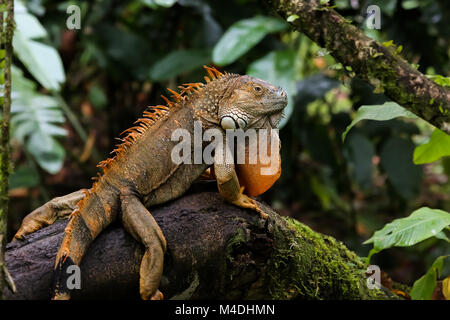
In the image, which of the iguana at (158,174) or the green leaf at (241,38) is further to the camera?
the green leaf at (241,38)

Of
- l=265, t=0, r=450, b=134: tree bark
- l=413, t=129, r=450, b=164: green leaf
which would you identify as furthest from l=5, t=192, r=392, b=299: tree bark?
l=265, t=0, r=450, b=134: tree bark

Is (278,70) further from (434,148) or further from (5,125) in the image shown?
(5,125)

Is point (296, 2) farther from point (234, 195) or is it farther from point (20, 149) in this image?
point (20, 149)

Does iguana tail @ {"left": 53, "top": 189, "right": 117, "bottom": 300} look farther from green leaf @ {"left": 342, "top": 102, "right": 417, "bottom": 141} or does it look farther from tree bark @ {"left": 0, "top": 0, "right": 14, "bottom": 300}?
green leaf @ {"left": 342, "top": 102, "right": 417, "bottom": 141}

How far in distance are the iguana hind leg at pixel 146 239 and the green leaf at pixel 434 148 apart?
1.99 metres

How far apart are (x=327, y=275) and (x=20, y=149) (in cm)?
622

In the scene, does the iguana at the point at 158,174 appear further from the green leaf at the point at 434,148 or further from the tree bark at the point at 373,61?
the green leaf at the point at 434,148

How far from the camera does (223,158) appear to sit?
3062mm

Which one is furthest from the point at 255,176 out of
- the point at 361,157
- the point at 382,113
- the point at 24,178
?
the point at 24,178

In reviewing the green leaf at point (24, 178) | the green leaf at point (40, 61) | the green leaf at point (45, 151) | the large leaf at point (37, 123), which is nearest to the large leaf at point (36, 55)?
the green leaf at point (40, 61)

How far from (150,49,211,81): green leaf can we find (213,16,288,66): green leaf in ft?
2.10

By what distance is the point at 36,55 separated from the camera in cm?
541

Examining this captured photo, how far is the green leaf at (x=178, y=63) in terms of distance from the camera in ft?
19.7

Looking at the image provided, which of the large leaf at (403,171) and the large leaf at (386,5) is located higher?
the large leaf at (386,5)
